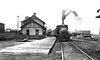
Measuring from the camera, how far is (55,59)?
929 cm

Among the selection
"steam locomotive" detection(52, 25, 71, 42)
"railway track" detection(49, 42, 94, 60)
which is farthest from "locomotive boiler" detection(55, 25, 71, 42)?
"railway track" detection(49, 42, 94, 60)

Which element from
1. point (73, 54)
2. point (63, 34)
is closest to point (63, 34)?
point (63, 34)

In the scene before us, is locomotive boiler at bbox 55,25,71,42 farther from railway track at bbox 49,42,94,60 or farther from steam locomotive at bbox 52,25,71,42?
railway track at bbox 49,42,94,60

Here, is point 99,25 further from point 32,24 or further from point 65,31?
point 32,24

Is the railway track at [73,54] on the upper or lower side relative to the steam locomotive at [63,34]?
lower

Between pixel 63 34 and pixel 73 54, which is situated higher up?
pixel 63 34

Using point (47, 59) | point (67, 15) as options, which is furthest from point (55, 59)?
point (67, 15)

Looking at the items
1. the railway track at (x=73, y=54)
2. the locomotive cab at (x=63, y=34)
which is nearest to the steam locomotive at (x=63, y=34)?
the locomotive cab at (x=63, y=34)

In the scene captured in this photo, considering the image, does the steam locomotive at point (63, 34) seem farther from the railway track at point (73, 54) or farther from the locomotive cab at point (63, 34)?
the railway track at point (73, 54)

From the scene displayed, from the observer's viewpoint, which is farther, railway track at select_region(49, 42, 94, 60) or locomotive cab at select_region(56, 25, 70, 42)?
locomotive cab at select_region(56, 25, 70, 42)

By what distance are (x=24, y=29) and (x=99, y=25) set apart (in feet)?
129

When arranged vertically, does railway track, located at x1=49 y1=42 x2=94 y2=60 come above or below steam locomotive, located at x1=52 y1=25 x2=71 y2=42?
below

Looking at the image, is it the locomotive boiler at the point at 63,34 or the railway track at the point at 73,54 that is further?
the locomotive boiler at the point at 63,34

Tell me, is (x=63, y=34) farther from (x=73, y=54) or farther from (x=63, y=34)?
(x=73, y=54)
